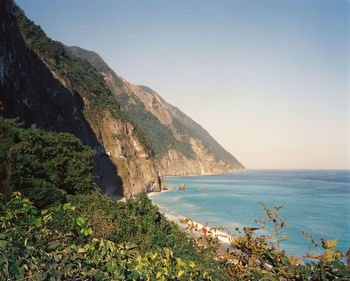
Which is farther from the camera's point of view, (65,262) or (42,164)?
(42,164)

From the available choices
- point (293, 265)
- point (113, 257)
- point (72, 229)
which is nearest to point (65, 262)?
point (113, 257)

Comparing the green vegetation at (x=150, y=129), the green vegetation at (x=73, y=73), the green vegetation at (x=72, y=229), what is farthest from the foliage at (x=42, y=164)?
the green vegetation at (x=150, y=129)

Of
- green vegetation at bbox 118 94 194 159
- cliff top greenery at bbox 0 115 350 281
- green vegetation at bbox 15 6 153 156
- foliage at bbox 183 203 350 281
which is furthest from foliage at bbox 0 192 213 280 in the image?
green vegetation at bbox 118 94 194 159

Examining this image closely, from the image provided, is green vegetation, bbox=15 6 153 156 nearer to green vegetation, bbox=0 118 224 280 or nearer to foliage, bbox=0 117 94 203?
foliage, bbox=0 117 94 203

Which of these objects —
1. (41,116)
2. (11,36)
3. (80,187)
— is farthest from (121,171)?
(80,187)

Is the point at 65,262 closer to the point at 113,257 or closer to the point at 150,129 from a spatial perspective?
the point at 113,257

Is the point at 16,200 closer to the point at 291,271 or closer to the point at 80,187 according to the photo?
the point at 291,271
